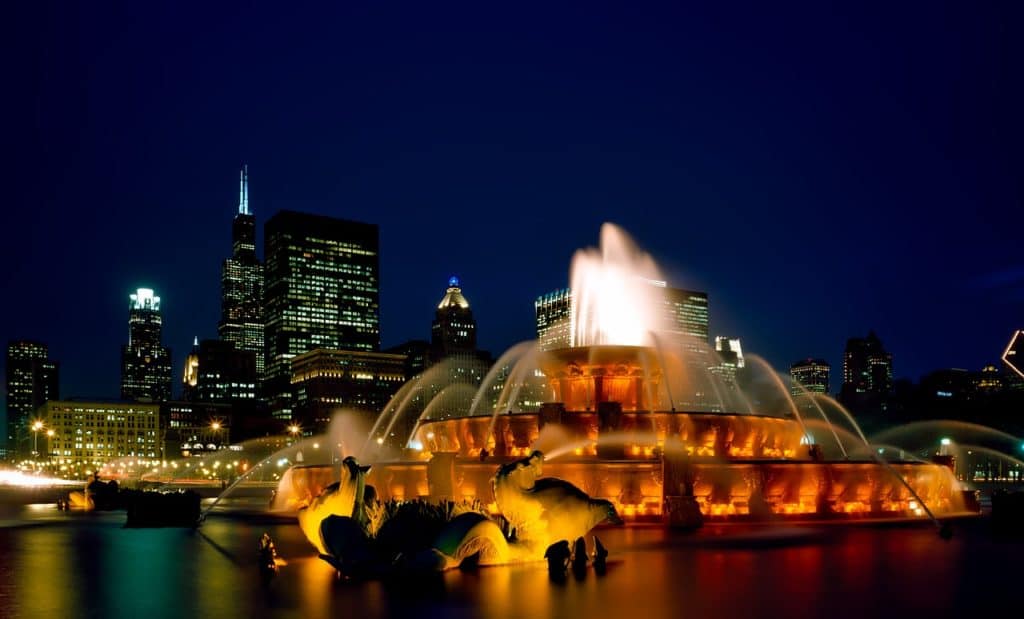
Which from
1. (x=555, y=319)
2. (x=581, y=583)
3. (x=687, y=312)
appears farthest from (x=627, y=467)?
(x=687, y=312)

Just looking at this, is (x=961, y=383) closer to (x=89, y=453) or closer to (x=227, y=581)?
(x=227, y=581)

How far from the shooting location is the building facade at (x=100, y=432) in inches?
6260

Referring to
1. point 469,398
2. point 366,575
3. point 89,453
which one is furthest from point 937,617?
point 89,453

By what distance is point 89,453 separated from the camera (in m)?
162

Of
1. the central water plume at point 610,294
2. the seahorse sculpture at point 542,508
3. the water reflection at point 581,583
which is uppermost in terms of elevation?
the central water plume at point 610,294

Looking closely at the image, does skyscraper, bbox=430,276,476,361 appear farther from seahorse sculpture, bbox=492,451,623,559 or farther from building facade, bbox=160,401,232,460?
seahorse sculpture, bbox=492,451,623,559

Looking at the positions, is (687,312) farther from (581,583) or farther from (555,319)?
(581,583)

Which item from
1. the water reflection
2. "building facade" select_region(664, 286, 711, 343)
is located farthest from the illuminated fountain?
"building facade" select_region(664, 286, 711, 343)

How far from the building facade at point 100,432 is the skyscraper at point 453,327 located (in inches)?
1977

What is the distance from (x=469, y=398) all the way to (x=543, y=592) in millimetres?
152065

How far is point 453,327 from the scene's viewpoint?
639ft

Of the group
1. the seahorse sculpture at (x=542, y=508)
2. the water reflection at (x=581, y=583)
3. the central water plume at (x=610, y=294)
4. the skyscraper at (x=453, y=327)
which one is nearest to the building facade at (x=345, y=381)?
the skyscraper at (x=453, y=327)

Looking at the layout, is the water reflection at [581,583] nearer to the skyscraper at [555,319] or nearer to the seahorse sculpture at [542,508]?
the seahorse sculpture at [542,508]

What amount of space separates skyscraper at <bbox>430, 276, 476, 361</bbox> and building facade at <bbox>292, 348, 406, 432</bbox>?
31.2 feet
